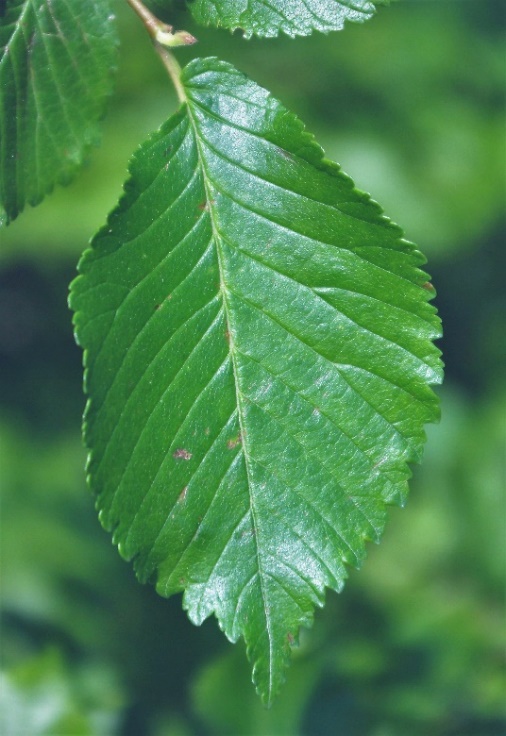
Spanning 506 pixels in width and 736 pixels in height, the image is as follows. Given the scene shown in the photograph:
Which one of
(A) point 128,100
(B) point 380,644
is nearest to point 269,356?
(B) point 380,644

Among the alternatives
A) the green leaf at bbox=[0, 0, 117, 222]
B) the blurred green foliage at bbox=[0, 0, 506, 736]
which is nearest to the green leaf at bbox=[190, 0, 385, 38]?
the green leaf at bbox=[0, 0, 117, 222]

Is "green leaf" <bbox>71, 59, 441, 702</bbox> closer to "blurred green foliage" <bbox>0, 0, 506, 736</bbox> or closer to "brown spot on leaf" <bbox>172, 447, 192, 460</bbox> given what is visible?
"brown spot on leaf" <bbox>172, 447, 192, 460</bbox>

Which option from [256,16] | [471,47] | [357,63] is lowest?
[256,16]

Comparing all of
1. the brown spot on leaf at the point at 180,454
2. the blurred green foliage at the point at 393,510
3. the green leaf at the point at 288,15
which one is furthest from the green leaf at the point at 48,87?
the blurred green foliage at the point at 393,510

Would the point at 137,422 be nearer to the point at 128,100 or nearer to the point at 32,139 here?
the point at 32,139

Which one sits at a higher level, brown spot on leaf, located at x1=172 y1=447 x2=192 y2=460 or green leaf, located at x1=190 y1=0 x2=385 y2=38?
green leaf, located at x1=190 y1=0 x2=385 y2=38

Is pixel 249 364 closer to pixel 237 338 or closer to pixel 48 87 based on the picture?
pixel 237 338

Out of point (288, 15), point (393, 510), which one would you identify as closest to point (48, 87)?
point (288, 15)

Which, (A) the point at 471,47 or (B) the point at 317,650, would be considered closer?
(B) the point at 317,650
